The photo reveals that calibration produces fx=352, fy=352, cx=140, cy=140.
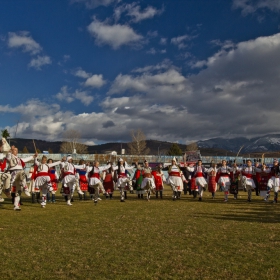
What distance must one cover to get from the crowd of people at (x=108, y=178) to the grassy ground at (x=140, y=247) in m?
2.72

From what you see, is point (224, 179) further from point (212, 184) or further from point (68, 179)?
point (68, 179)

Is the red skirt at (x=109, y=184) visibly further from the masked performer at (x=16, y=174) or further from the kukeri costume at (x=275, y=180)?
the kukeri costume at (x=275, y=180)

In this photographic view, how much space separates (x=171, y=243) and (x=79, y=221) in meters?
3.97

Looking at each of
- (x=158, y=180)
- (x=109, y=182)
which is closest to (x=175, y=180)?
(x=158, y=180)

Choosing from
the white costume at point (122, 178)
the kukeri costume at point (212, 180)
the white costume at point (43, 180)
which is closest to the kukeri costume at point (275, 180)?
the kukeri costume at point (212, 180)

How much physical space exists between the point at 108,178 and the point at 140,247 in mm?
12382

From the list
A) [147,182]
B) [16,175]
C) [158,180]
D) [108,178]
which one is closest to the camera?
[16,175]

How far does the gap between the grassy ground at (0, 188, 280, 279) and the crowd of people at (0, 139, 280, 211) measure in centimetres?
Result: 272

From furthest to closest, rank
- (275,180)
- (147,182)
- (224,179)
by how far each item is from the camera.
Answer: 1. (147,182)
2. (224,179)
3. (275,180)

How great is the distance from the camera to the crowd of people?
44.7 feet

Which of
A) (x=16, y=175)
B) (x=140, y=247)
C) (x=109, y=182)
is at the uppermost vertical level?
(x=16, y=175)

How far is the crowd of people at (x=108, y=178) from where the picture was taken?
13617 mm

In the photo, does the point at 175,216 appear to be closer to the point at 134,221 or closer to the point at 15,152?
the point at 134,221

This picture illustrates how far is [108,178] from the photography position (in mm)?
19453
